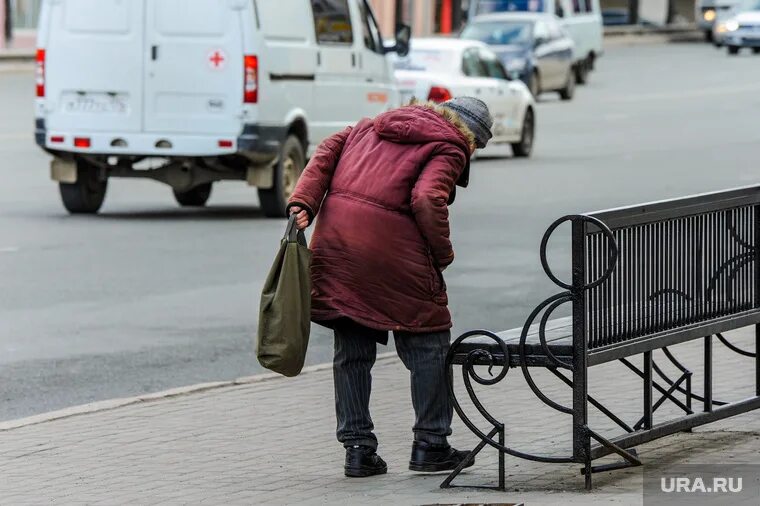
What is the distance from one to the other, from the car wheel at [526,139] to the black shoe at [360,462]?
764 inches

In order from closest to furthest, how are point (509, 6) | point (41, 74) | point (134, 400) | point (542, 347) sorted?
1. point (542, 347)
2. point (134, 400)
3. point (41, 74)
4. point (509, 6)

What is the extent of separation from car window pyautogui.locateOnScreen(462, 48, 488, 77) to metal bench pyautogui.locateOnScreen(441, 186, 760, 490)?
1828cm

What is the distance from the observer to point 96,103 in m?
17.9

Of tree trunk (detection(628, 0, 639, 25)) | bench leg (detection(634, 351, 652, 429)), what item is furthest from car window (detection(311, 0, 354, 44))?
tree trunk (detection(628, 0, 639, 25))

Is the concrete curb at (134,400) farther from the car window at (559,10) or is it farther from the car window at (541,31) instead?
the car window at (559,10)

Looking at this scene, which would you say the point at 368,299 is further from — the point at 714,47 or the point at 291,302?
the point at 714,47

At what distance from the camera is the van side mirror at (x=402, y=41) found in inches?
811

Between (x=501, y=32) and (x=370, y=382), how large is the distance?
29.8 metres

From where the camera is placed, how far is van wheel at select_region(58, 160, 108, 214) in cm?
1822

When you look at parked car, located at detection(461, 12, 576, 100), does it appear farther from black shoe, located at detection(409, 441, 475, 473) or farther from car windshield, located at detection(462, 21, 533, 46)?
black shoe, located at detection(409, 441, 475, 473)

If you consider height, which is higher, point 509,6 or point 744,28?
point 509,6

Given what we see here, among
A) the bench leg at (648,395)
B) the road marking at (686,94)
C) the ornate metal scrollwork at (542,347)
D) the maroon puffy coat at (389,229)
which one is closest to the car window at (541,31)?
the road marking at (686,94)

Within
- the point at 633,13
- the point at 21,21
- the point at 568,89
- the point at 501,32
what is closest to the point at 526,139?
the point at 501,32

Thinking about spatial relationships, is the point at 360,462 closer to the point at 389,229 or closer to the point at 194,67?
the point at 389,229
